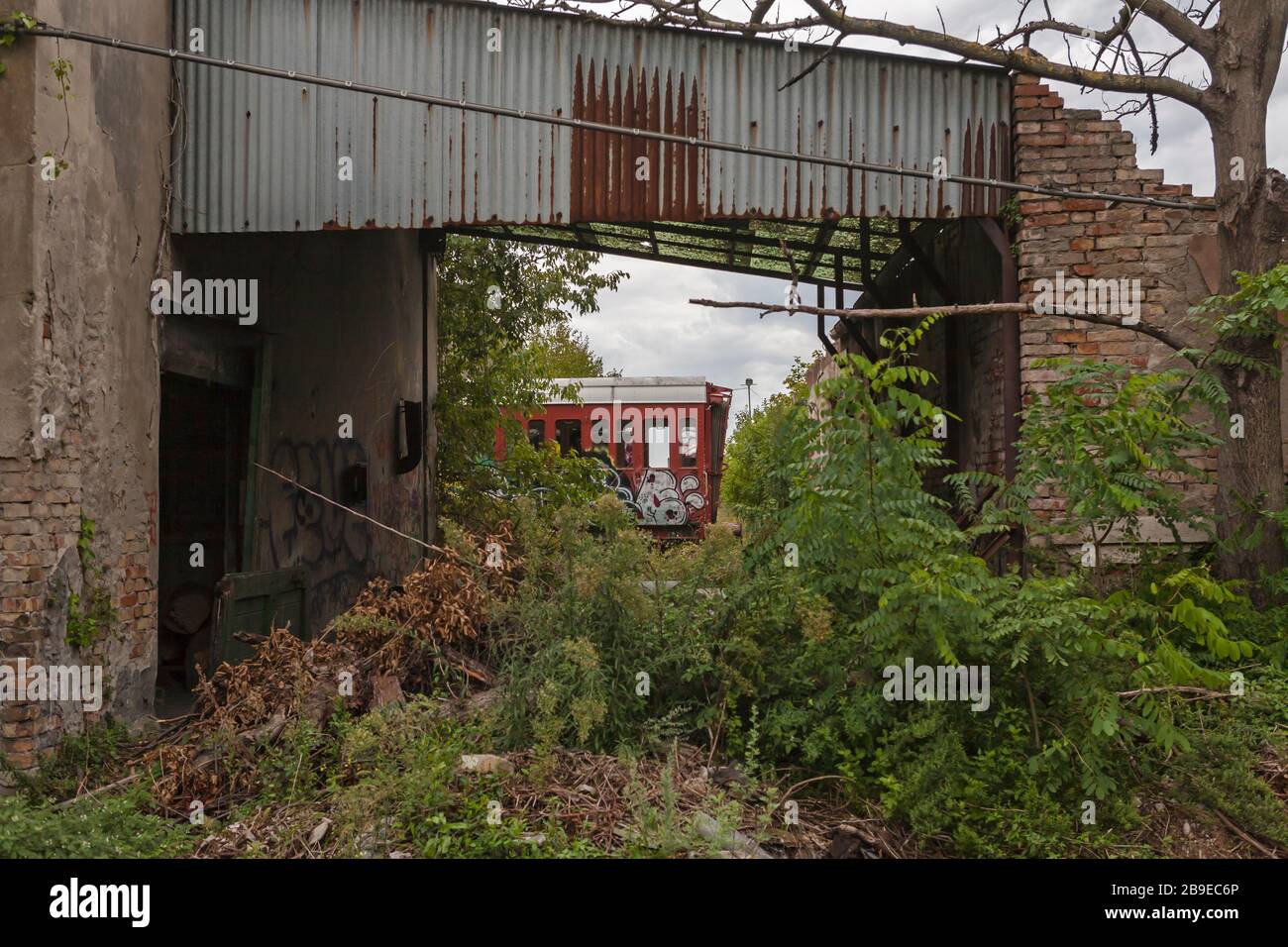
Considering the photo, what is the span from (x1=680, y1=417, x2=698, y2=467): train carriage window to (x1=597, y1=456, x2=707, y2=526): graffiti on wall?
341 millimetres

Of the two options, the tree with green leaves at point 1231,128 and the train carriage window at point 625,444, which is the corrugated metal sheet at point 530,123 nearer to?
the tree with green leaves at point 1231,128

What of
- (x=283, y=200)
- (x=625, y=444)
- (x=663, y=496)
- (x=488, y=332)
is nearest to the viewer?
(x=283, y=200)

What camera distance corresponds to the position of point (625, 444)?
19.1m

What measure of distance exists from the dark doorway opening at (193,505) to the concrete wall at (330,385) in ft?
1.15

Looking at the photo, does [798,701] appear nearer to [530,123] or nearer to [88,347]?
[530,123]

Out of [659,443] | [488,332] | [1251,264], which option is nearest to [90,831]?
[1251,264]

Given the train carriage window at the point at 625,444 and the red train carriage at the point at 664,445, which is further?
the train carriage window at the point at 625,444

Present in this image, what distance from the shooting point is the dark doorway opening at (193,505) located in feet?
27.5

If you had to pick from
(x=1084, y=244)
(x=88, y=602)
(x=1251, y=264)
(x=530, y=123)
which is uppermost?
(x=530, y=123)

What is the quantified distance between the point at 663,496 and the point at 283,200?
40.7 ft

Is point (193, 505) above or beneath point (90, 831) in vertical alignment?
above

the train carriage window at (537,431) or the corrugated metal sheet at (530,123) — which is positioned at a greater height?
the corrugated metal sheet at (530,123)

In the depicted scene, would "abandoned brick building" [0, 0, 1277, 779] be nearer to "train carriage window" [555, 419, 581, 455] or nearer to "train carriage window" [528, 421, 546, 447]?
"train carriage window" [555, 419, 581, 455]

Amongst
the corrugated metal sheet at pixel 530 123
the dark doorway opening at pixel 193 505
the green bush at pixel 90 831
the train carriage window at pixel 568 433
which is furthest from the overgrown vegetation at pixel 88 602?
the train carriage window at pixel 568 433
